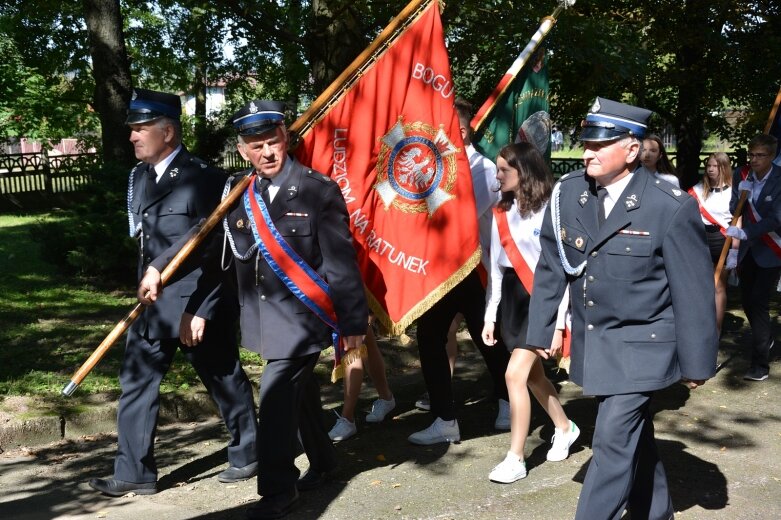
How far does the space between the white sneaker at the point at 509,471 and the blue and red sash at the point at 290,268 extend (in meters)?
1.32

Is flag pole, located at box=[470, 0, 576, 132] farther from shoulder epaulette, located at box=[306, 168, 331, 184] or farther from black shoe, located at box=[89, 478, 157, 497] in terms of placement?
black shoe, located at box=[89, 478, 157, 497]

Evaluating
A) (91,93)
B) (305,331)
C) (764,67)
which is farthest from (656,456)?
(91,93)

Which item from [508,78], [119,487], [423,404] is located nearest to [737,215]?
[508,78]

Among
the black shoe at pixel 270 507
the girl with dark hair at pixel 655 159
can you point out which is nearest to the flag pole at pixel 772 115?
the girl with dark hair at pixel 655 159

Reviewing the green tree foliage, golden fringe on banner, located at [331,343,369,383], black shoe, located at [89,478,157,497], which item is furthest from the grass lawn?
the green tree foliage

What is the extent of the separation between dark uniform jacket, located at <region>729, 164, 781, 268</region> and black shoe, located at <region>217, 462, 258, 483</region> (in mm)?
4621

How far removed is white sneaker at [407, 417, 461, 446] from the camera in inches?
247

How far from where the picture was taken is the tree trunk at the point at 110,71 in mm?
13305

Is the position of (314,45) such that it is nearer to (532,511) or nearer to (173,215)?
(173,215)

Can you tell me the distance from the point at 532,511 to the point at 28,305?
678 centimetres

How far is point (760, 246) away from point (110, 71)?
8.94 metres

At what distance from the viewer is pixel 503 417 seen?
21.9ft

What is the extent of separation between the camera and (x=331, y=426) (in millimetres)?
6801

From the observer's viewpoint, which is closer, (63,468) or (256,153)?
(256,153)
